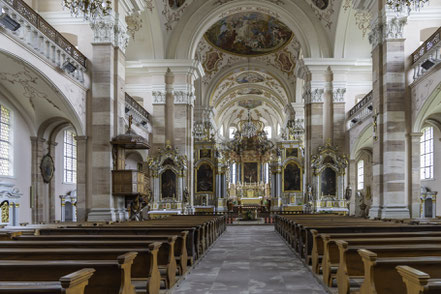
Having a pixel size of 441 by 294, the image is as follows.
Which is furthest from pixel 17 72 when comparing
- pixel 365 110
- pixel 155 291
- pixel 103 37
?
pixel 365 110

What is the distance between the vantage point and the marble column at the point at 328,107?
2111cm

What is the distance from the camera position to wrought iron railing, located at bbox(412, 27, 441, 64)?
37.3ft

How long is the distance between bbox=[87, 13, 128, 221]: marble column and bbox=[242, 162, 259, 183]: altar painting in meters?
28.3

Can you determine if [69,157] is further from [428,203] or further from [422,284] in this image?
[422,284]

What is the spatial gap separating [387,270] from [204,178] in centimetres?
2234

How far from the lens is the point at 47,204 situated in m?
15.5

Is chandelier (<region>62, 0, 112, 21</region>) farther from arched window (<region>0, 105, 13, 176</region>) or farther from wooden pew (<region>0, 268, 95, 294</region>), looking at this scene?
wooden pew (<region>0, 268, 95, 294</region>)

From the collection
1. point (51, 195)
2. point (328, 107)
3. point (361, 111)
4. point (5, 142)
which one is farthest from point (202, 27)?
point (5, 142)

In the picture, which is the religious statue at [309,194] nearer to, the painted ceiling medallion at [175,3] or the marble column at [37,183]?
the painted ceiling medallion at [175,3]

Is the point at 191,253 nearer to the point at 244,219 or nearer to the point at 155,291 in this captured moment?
the point at 155,291

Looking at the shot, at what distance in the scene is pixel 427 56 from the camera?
1153cm

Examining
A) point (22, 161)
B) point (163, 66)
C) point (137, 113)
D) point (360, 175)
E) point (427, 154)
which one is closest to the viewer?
point (22, 161)

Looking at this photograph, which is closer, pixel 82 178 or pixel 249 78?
pixel 82 178

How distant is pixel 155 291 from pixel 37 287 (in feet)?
7.40
